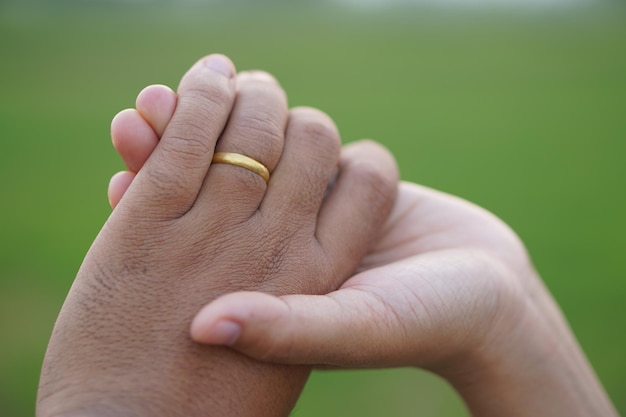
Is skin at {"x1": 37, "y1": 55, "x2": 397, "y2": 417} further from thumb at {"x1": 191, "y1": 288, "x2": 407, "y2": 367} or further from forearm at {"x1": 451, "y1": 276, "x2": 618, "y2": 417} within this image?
forearm at {"x1": 451, "y1": 276, "x2": 618, "y2": 417}

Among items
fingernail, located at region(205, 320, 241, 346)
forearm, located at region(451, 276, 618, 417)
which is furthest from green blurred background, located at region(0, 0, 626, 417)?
fingernail, located at region(205, 320, 241, 346)

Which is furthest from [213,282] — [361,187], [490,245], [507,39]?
[507,39]

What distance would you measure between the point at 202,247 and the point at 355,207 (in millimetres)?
628

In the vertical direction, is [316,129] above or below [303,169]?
above

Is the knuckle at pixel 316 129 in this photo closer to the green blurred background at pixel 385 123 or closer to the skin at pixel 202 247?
the skin at pixel 202 247

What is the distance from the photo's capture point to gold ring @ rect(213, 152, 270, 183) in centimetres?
211

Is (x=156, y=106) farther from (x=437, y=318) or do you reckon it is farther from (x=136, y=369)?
(x=437, y=318)

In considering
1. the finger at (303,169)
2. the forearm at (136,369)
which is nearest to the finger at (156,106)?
the finger at (303,169)

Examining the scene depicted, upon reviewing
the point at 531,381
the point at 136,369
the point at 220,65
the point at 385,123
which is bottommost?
the point at 385,123

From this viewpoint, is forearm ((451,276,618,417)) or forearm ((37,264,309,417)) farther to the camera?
forearm ((451,276,618,417))

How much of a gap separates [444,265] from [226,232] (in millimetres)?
715

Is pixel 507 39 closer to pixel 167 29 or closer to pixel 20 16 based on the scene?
pixel 167 29

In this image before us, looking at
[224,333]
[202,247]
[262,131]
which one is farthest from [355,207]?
[224,333]

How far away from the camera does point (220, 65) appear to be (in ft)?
7.45
